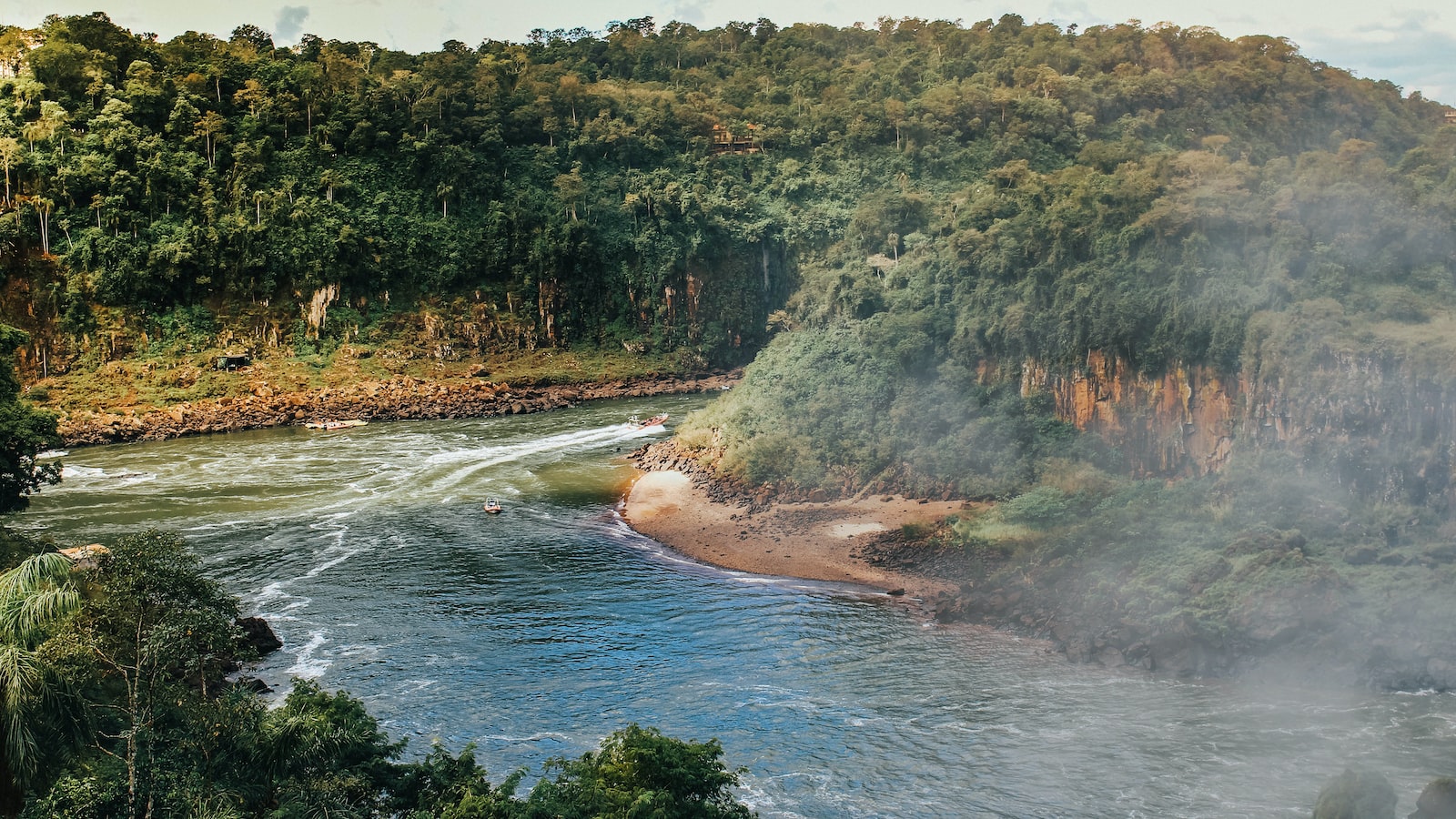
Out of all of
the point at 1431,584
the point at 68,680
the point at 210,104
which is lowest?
the point at 1431,584

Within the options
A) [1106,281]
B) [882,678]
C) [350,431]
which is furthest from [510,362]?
[882,678]

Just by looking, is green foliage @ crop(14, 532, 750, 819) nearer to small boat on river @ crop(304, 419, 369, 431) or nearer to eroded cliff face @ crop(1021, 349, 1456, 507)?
eroded cliff face @ crop(1021, 349, 1456, 507)

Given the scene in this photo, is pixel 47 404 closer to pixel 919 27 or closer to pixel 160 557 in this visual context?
pixel 160 557

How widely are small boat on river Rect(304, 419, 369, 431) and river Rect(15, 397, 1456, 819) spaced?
17164mm

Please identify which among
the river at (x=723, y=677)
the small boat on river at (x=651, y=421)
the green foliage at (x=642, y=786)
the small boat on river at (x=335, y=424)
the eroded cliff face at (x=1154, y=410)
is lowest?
the river at (x=723, y=677)

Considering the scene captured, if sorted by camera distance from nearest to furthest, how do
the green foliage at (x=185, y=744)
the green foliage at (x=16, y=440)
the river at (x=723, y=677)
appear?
the green foliage at (x=185, y=744), the river at (x=723, y=677), the green foliage at (x=16, y=440)

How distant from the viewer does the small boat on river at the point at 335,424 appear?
71.8 meters

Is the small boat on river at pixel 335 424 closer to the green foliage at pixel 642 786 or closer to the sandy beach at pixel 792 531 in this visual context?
the sandy beach at pixel 792 531

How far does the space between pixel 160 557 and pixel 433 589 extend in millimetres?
22131

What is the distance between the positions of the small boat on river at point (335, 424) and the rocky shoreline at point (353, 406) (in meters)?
0.87

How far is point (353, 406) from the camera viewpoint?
7550 cm

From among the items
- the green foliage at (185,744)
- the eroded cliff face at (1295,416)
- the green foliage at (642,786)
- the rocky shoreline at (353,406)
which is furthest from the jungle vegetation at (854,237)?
the green foliage at (185,744)

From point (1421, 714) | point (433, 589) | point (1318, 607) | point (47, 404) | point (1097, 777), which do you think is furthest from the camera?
point (47, 404)

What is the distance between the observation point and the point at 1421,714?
28516mm
